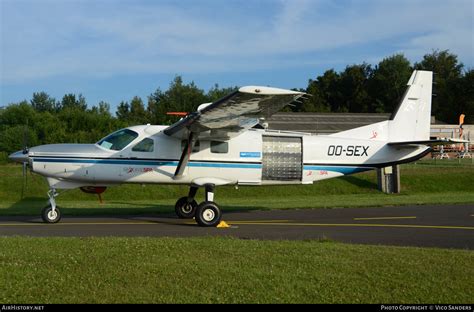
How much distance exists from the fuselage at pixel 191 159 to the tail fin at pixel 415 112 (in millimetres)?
2232

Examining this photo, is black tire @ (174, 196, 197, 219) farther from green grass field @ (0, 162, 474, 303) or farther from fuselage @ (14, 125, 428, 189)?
green grass field @ (0, 162, 474, 303)

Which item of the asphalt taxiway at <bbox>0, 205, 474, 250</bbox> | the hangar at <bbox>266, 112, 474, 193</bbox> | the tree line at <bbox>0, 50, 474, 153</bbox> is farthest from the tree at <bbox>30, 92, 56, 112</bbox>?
the asphalt taxiway at <bbox>0, 205, 474, 250</bbox>

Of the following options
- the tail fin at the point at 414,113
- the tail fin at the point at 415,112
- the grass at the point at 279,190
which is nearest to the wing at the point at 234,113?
the tail fin at the point at 414,113

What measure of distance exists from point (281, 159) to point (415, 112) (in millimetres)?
4512

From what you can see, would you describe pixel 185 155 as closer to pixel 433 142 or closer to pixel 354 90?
pixel 433 142

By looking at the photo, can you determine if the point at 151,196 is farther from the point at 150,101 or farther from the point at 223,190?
the point at 150,101

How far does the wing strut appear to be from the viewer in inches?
537

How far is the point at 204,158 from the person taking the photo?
1414 cm

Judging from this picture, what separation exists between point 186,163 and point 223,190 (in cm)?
1369

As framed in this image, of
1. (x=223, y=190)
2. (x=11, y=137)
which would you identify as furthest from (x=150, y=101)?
(x=223, y=190)

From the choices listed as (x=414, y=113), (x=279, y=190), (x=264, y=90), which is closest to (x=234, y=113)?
(x=264, y=90)

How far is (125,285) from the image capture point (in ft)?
19.9

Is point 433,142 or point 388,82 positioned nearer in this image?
point 433,142

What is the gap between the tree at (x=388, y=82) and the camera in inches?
3460
